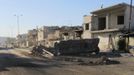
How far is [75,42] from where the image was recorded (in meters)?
42.4

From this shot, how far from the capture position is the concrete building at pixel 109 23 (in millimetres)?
46156

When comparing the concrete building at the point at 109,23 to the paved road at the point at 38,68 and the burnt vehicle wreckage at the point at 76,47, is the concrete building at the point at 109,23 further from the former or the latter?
the paved road at the point at 38,68

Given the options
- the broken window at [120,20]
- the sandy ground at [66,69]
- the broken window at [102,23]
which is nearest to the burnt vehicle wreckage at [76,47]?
the broken window at [120,20]

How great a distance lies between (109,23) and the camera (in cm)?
4978

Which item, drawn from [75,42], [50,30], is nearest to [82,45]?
[75,42]

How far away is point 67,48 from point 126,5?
10585mm

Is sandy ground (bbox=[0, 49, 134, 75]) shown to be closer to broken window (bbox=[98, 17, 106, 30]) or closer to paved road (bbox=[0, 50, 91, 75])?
paved road (bbox=[0, 50, 91, 75])

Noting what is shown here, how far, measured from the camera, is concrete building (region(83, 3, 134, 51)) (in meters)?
46.2

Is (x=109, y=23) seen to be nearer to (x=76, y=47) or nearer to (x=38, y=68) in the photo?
(x=76, y=47)

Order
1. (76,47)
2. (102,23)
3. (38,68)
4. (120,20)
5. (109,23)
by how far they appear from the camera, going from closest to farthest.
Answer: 1. (38,68)
2. (76,47)
3. (120,20)
4. (109,23)
5. (102,23)

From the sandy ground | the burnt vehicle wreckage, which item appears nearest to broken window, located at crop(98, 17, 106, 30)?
the burnt vehicle wreckage

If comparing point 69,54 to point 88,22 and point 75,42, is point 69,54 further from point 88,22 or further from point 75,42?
point 88,22

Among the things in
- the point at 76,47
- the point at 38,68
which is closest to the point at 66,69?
the point at 38,68

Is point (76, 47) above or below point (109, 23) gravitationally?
below
